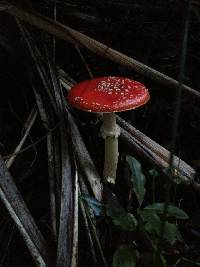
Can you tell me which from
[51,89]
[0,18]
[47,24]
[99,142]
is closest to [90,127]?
[99,142]

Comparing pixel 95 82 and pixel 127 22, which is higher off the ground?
pixel 127 22

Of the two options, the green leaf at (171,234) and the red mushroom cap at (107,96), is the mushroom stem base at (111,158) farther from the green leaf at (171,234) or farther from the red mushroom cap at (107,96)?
the green leaf at (171,234)

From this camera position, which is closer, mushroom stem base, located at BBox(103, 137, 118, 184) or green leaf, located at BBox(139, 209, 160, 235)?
green leaf, located at BBox(139, 209, 160, 235)

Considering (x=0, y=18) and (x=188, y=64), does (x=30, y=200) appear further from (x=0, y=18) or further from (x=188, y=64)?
(x=188, y=64)

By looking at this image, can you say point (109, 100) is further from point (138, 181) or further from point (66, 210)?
point (66, 210)

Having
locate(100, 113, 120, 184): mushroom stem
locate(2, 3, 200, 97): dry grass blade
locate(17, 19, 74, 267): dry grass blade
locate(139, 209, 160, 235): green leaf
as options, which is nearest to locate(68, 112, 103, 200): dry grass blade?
locate(17, 19, 74, 267): dry grass blade

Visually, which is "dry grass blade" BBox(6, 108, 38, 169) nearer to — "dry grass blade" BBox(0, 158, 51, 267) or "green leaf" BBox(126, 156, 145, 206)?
"dry grass blade" BBox(0, 158, 51, 267)
